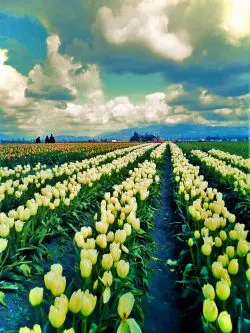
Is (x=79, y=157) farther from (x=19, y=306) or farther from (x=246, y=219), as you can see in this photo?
(x=19, y=306)

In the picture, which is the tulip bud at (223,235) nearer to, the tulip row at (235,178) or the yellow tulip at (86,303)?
the yellow tulip at (86,303)

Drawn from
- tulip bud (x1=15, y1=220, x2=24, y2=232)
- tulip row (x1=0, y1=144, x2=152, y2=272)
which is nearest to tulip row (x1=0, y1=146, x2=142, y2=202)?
tulip row (x1=0, y1=144, x2=152, y2=272)

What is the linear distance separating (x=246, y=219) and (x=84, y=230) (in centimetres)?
532

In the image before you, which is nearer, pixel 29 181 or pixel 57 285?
pixel 57 285

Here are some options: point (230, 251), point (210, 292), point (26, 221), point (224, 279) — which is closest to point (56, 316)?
point (210, 292)

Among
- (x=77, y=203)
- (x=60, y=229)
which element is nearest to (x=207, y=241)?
(x=60, y=229)

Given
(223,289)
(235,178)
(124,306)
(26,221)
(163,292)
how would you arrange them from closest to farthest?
(124,306) < (223,289) < (163,292) < (26,221) < (235,178)

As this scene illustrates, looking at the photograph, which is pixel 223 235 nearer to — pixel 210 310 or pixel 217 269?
pixel 217 269

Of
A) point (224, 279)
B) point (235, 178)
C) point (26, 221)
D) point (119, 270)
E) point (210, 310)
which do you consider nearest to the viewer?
point (210, 310)

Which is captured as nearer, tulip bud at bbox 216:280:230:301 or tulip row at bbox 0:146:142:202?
tulip bud at bbox 216:280:230:301

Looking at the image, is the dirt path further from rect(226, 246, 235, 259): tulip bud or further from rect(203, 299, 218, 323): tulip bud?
rect(203, 299, 218, 323): tulip bud

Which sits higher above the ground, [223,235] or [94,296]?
[223,235]

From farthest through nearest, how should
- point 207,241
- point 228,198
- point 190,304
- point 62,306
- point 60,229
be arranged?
point 228,198 < point 60,229 < point 190,304 < point 207,241 < point 62,306

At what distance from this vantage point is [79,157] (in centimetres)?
2838
